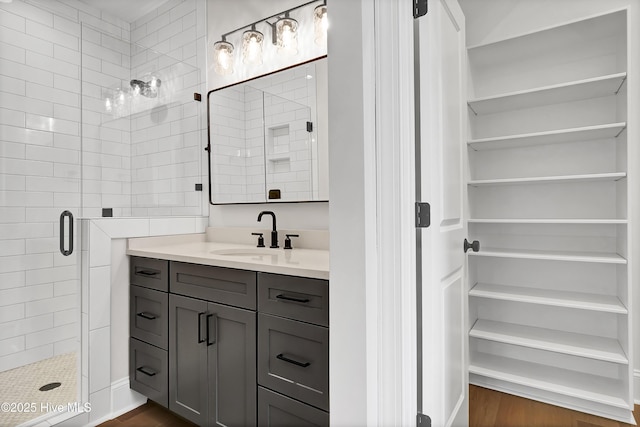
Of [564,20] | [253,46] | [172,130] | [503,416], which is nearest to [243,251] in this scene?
[172,130]

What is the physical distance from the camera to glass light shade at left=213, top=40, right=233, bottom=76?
8.18 ft

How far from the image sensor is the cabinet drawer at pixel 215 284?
1.48 meters

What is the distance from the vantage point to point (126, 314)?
203 centimetres

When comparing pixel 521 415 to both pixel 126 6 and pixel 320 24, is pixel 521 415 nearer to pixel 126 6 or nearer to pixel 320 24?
pixel 320 24

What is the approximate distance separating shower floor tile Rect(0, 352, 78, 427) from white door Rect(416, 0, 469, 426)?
5.91 ft

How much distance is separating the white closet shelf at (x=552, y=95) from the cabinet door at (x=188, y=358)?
1874mm

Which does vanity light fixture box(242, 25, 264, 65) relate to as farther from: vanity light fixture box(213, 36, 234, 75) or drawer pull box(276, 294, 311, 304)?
drawer pull box(276, 294, 311, 304)

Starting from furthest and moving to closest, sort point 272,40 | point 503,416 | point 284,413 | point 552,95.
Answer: point 272,40 < point 552,95 < point 503,416 < point 284,413

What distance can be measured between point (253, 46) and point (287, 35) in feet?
0.89

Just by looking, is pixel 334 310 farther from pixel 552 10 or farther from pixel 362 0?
pixel 552 10

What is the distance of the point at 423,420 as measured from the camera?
1156 millimetres

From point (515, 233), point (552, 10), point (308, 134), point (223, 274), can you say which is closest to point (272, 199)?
point (308, 134)

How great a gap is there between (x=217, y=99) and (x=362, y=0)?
68.5 inches

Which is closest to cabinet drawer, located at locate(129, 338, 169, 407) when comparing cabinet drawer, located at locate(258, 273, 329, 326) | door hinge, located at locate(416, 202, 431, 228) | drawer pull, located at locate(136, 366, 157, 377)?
drawer pull, located at locate(136, 366, 157, 377)
